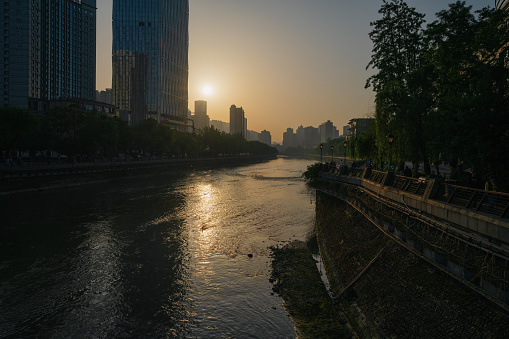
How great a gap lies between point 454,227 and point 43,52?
203 meters

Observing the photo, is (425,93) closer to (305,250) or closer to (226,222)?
(305,250)

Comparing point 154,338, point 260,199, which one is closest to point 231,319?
point 154,338

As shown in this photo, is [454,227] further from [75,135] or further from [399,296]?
[75,135]

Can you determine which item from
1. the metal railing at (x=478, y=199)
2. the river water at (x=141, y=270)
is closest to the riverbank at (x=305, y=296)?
the river water at (x=141, y=270)

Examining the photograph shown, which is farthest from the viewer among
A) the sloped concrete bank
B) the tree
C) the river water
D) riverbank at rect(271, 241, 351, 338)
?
the tree

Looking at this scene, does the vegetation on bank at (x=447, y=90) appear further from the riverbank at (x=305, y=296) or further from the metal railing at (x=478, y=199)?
the riverbank at (x=305, y=296)

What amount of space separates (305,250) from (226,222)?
13.4 m

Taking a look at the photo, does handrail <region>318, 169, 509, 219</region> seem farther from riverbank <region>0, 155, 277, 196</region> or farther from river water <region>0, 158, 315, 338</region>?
riverbank <region>0, 155, 277, 196</region>

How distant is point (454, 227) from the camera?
47.2 feet

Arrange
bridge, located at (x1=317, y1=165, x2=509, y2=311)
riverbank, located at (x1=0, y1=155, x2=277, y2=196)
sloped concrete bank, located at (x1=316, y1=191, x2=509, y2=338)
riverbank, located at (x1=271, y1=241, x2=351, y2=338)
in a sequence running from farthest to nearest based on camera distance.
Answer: riverbank, located at (x1=0, y1=155, x2=277, y2=196)
riverbank, located at (x1=271, y1=241, x2=351, y2=338)
bridge, located at (x1=317, y1=165, x2=509, y2=311)
sloped concrete bank, located at (x1=316, y1=191, x2=509, y2=338)

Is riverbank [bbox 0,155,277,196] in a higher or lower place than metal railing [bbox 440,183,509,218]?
lower

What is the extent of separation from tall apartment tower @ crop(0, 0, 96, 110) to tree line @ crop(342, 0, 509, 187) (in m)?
147

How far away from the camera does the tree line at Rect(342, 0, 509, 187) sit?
17.2 m

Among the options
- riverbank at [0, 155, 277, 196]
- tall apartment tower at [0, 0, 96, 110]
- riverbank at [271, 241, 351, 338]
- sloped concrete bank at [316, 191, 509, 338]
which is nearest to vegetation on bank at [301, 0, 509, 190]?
sloped concrete bank at [316, 191, 509, 338]
